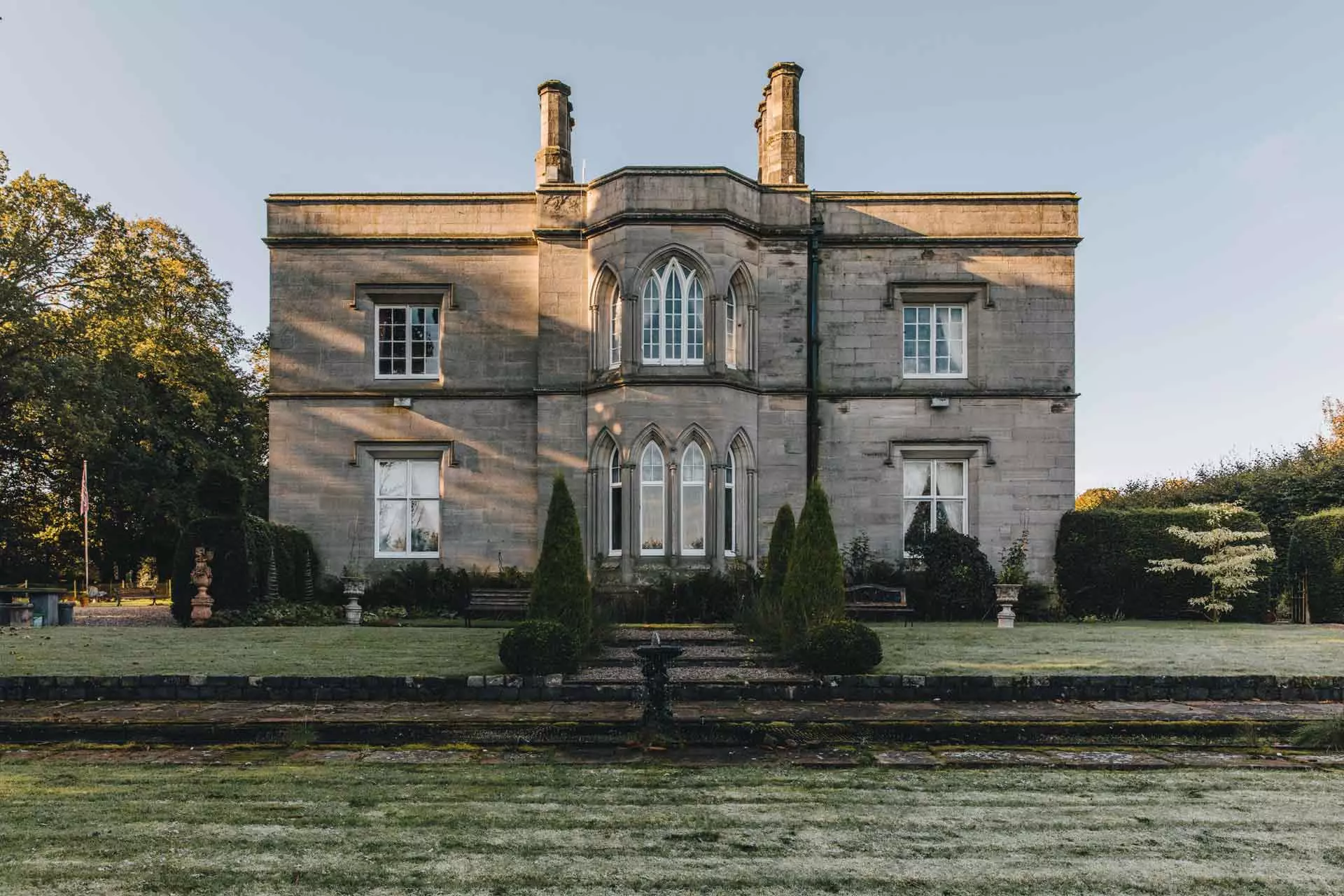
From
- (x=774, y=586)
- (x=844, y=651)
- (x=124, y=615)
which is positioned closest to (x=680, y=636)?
(x=774, y=586)

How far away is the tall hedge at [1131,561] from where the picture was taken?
61.7 feet

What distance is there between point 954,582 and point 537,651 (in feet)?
35.9

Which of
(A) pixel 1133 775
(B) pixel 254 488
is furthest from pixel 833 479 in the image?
(B) pixel 254 488

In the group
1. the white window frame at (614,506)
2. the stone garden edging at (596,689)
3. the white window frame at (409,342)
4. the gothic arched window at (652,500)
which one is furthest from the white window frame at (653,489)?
the stone garden edging at (596,689)

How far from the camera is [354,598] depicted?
691 inches

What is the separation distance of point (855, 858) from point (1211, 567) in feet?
54.7

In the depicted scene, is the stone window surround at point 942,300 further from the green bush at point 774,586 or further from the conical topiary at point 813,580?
the conical topiary at point 813,580

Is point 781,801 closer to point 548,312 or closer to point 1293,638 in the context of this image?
point 1293,638

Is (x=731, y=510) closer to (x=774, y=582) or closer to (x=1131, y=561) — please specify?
(x=774, y=582)

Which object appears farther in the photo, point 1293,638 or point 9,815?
point 1293,638

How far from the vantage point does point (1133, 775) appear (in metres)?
6.04

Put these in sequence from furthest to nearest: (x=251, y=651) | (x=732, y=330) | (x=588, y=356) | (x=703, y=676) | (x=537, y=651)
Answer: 1. (x=588, y=356)
2. (x=732, y=330)
3. (x=251, y=651)
4. (x=703, y=676)
5. (x=537, y=651)

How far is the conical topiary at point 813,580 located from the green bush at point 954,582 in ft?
25.1

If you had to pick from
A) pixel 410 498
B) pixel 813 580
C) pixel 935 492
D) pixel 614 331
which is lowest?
pixel 813 580
